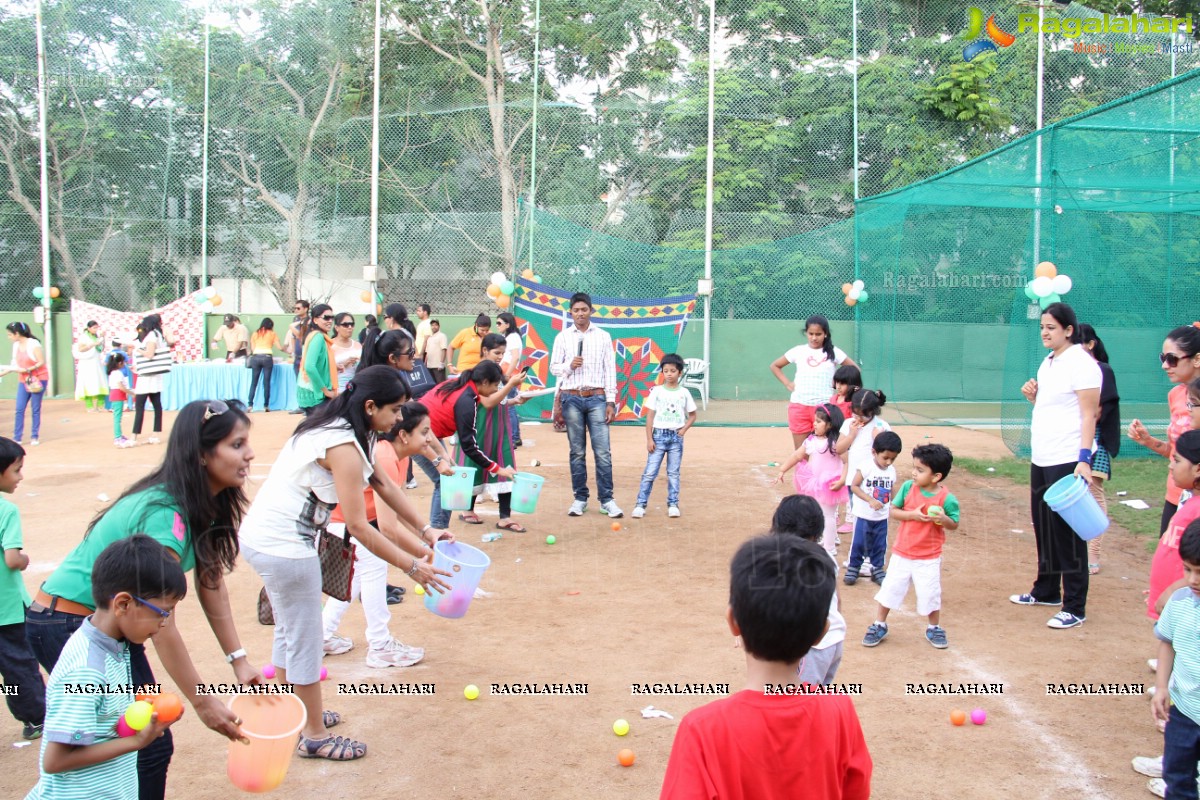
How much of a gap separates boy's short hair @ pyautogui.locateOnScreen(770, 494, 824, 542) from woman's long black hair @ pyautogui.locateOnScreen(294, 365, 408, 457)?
1.53 m

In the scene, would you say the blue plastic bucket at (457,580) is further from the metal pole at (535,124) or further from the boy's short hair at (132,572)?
the metal pole at (535,124)

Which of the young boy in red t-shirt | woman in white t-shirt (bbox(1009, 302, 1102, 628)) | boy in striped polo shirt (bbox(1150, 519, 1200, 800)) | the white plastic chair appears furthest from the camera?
the white plastic chair

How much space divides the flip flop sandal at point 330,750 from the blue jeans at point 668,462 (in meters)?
4.28

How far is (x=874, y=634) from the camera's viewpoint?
15.9 ft

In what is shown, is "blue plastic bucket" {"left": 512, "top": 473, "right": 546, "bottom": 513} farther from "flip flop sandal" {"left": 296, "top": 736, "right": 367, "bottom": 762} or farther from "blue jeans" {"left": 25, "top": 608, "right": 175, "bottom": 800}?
"blue jeans" {"left": 25, "top": 608, "right": 175, "bottom": 800}

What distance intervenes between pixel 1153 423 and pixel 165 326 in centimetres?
1529

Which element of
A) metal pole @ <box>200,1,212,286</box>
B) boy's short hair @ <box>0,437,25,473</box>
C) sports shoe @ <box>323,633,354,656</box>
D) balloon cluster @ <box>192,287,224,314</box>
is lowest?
sports shoe @ <box>323,633,354,656</box>

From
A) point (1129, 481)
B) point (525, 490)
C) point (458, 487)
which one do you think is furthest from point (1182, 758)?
point (1129, 481)

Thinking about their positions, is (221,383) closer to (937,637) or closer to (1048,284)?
(1048,284)

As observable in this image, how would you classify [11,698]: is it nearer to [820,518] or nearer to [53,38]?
[820,518]

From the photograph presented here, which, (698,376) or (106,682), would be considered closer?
(106,682)

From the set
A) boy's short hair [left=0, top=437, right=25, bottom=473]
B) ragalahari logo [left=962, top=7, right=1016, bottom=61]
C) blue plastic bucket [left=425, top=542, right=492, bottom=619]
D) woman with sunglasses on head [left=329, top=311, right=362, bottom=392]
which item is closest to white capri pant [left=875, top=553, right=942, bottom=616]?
blue plastic bucket [left=425, top=542, right=492, bottom=619]

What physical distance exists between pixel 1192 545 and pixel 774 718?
70.1 inches

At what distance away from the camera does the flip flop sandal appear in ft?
12.0
